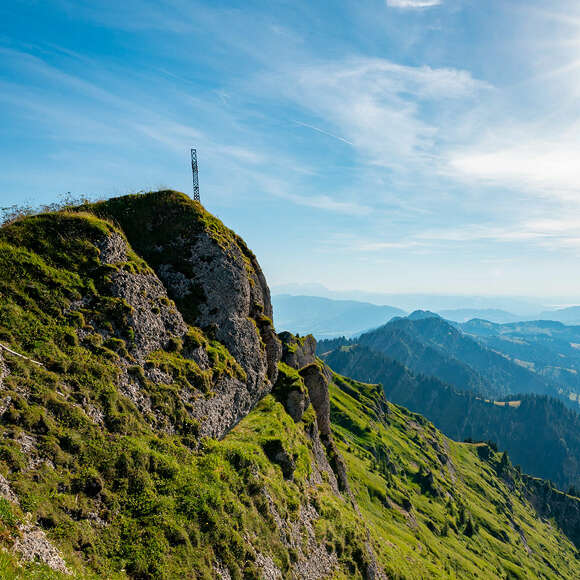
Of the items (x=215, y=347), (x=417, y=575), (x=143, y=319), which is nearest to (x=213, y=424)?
(x=215, y=347)

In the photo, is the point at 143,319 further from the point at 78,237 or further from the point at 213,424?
the point at 213,424

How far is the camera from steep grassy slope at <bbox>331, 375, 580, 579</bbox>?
8144cm

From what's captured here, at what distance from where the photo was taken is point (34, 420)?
17.7 meters

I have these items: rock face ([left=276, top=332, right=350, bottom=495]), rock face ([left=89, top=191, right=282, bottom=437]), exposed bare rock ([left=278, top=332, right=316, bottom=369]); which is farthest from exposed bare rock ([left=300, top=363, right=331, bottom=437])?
rock face ([left=89, top=191, right=282, bottom=437])

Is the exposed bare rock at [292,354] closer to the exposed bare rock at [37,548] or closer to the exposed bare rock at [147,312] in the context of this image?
the exposed bare rock at [147,312]

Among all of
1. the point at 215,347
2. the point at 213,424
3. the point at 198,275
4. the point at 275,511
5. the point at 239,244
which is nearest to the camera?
the point at 275,511

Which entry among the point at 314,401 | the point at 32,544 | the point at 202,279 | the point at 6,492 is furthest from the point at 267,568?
the point at 314,401

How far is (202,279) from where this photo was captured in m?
36.9

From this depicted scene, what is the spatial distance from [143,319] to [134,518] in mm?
14653

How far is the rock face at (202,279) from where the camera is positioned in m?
33.8

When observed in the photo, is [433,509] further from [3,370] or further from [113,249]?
[3,370]

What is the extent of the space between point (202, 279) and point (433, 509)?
13167 cm

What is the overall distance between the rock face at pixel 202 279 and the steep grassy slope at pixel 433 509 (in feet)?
110

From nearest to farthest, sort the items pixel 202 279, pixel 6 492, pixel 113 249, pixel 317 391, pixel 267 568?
1. pixel 6 492
2. pixel 267 568
3. pixel 113 249
4. pixel 202 279
5. pixel 317 391
